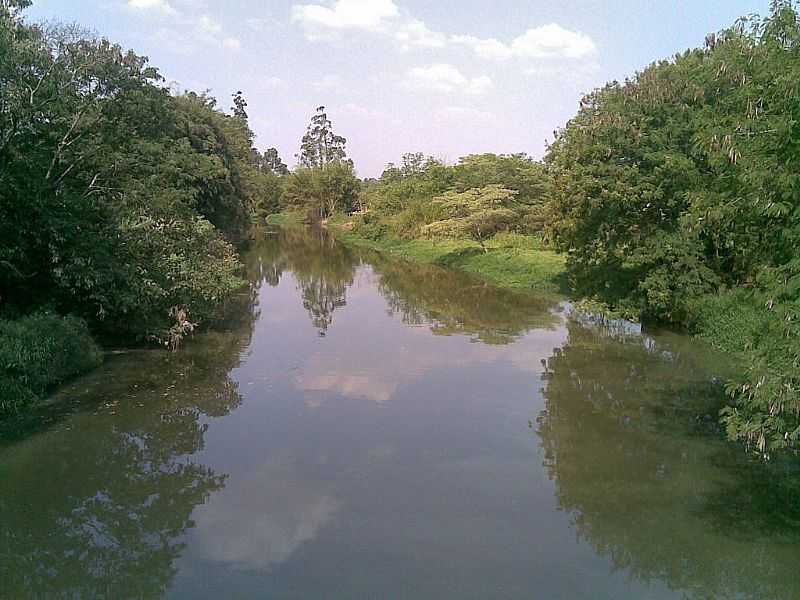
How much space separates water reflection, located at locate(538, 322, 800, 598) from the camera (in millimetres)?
7031

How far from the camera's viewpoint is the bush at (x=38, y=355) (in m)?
11.2

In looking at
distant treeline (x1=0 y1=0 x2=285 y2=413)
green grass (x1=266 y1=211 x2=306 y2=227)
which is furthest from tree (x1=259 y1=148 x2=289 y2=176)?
distant treeline (x1=0 y1=0 x2=285 y2=413)

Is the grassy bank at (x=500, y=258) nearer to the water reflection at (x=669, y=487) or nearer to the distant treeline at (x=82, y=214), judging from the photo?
the water reflection at (x=669, y=487)

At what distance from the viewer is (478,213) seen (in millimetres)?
34812

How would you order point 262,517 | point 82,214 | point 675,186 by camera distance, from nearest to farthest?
point 262,517, point 82,214, point 675,186

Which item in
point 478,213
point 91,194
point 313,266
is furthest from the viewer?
point 313,266

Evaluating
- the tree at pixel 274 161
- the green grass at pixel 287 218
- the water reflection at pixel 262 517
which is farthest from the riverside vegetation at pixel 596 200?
the tree at pixel 274 161

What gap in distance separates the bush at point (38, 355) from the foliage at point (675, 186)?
10.6m

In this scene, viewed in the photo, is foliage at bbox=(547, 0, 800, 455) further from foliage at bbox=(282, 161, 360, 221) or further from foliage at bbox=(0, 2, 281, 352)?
foliage at bbox=(282, 161, 360, 221)

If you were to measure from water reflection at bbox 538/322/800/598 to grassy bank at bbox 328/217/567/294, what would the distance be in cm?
1302

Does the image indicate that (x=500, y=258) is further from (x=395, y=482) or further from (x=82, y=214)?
(x=395, y=482)

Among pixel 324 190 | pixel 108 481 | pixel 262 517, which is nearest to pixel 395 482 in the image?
pixel 262 517

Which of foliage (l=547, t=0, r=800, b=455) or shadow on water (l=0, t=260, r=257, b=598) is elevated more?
foliage (l=547, t=0, r=800, b=455)

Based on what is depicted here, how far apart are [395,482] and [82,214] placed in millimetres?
9114
